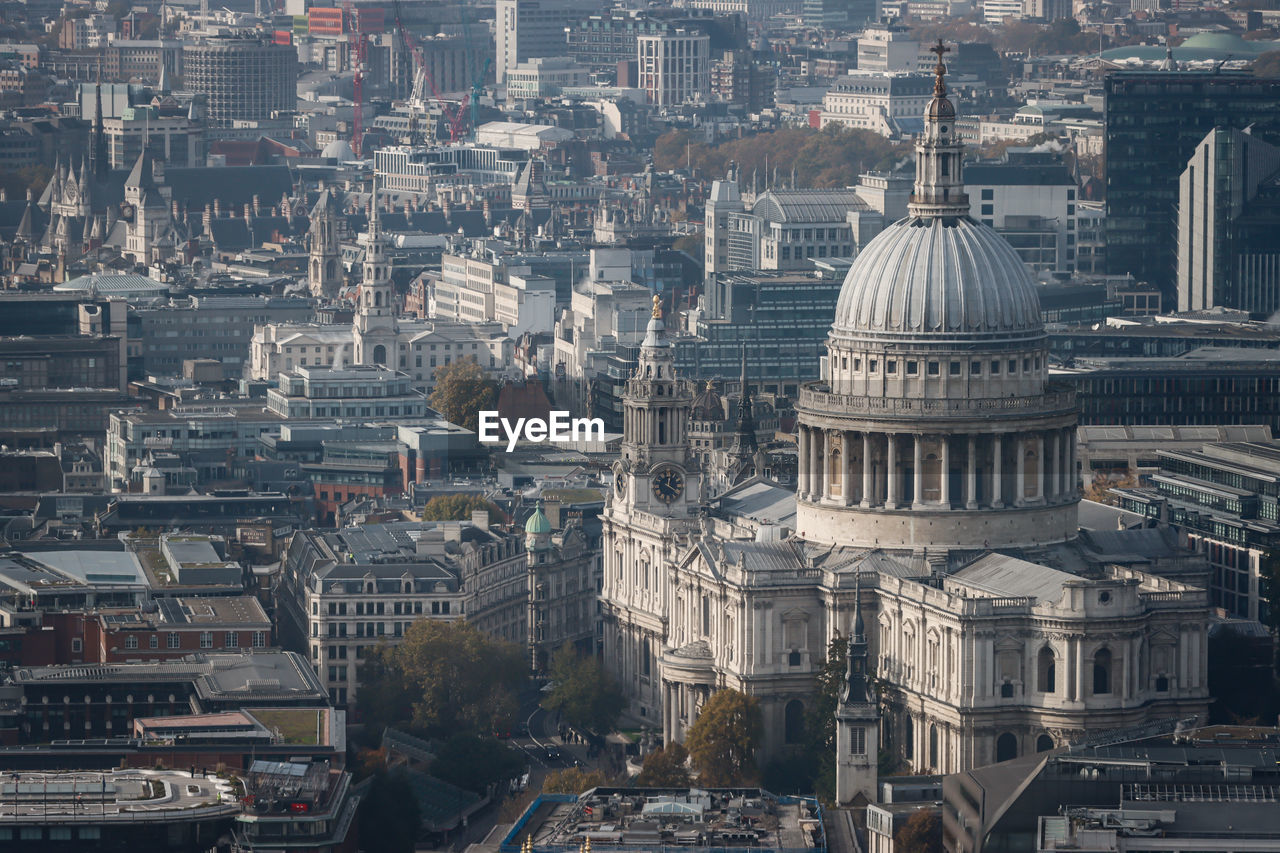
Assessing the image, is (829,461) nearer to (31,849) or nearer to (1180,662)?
(1180,662)

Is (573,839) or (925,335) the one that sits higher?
(925,335)

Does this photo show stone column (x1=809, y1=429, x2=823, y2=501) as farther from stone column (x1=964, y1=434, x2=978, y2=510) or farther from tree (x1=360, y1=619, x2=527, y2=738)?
tree (x1=360, y1=619, x2=527, y2=738)

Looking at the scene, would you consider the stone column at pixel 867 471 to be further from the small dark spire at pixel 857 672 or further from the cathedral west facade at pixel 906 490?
the small dark spire at pixel 857 672

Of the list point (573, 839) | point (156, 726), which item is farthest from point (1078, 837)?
point (156, 726)

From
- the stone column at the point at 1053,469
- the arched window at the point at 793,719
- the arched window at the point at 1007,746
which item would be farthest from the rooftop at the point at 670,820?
the stone column at the point at 1053,469

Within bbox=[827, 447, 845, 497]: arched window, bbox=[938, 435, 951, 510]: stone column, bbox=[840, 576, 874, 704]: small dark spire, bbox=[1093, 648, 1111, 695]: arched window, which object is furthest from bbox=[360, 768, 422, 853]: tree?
bbox=[938, 435, 951, 510]: stone column
